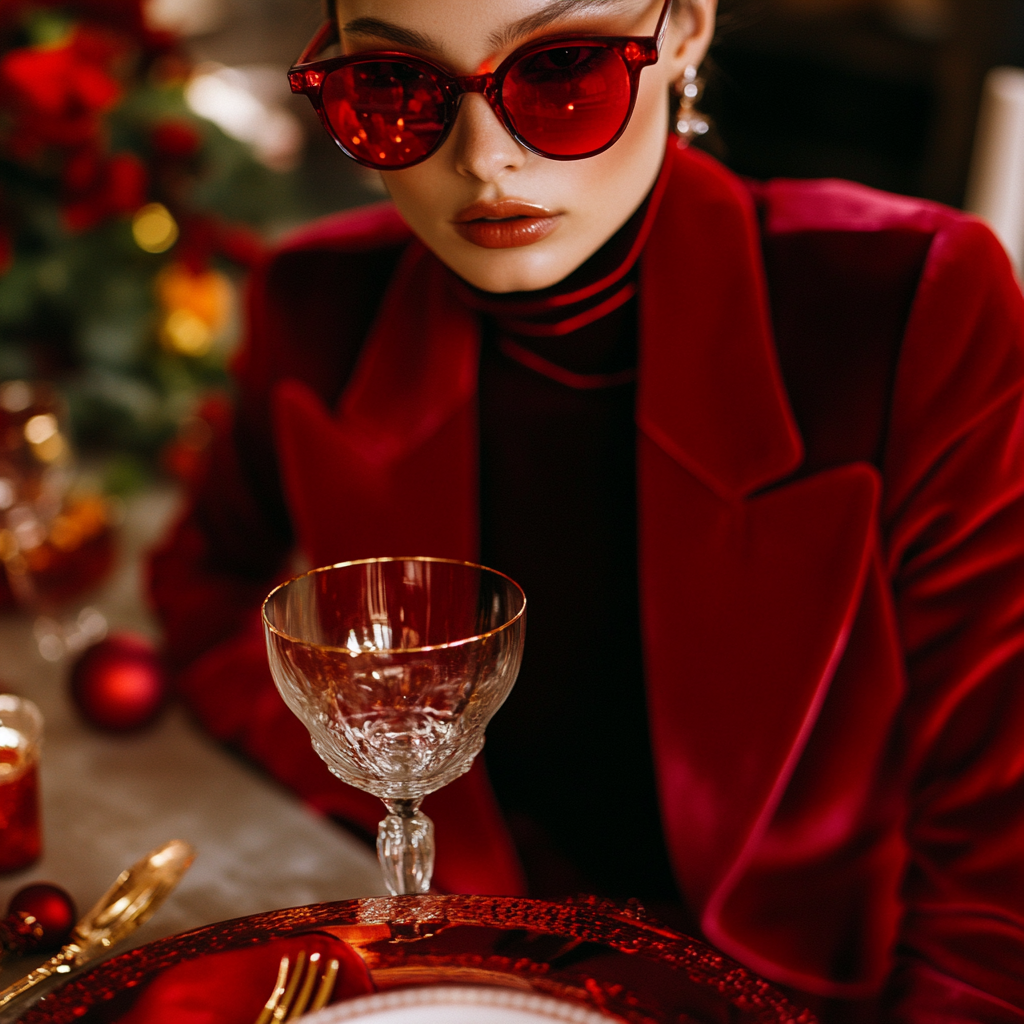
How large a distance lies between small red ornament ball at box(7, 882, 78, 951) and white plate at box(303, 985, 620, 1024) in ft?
0.83

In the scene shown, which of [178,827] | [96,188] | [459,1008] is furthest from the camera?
[96,188]

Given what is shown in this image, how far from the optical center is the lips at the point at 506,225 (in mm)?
721

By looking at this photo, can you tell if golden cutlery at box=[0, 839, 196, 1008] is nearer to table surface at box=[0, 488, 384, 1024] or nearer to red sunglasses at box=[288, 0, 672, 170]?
table surface at box=[0, 488, 384, 1024]

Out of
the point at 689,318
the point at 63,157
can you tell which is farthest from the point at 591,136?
the point at 63,157

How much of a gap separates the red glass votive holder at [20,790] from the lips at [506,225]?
473 mm

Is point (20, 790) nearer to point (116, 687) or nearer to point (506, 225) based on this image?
point (116, 687)

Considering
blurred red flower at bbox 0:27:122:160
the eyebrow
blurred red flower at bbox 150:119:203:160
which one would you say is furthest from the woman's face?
blurred red flower at bbox 150:119:203:160

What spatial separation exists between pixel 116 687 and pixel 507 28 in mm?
637

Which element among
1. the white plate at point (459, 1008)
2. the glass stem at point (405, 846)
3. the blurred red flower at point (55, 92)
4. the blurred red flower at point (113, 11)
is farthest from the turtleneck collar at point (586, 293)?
the blurred red flower at point (113, 11)

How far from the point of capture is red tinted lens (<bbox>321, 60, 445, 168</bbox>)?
0.67 metres

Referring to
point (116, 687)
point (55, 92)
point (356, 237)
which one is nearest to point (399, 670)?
point (116, 687)

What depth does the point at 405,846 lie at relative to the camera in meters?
0.60

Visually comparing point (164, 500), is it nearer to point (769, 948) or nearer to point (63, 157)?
point (63, 157)

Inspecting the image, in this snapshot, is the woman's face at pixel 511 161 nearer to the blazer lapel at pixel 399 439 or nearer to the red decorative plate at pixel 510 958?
the blazer lapel at pixel 399 439
